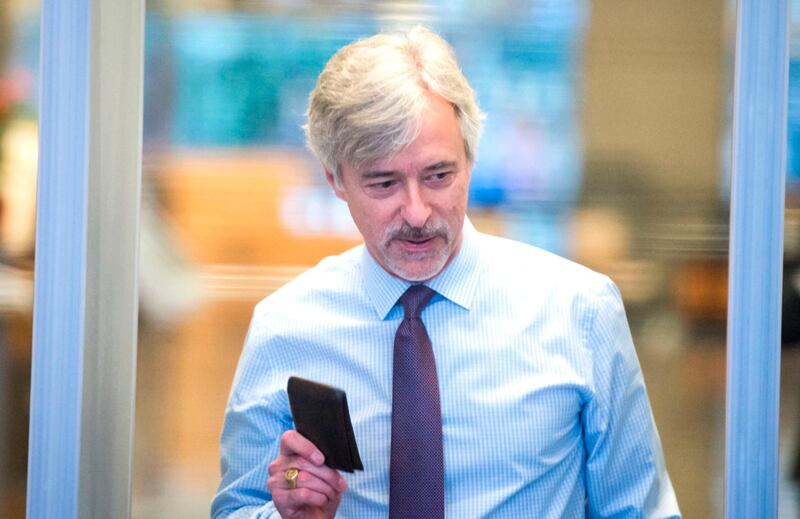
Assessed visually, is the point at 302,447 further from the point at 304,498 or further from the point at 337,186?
the point at 337,186

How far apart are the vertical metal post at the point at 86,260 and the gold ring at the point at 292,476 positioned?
0.93m

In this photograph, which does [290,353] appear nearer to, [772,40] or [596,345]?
[596,345]

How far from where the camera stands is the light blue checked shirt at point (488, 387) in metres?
1.79

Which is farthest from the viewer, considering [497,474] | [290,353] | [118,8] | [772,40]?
[118,8]

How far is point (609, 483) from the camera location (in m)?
1.80

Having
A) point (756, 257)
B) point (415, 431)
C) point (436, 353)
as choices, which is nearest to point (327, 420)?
point (415, 431)

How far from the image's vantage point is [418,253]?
177cm

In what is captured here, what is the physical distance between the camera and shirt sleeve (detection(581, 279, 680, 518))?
179 cm

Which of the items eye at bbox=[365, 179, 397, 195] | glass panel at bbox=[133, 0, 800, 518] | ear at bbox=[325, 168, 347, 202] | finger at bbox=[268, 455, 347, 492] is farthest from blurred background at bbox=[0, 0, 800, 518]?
finger at bbox=[268, 455, 347, 492]

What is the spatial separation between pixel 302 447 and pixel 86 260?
1024 mm

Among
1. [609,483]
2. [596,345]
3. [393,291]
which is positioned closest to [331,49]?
[393,291]

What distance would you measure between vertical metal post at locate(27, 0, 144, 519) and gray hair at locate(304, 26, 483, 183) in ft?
2.30

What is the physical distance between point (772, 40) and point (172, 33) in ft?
4.66

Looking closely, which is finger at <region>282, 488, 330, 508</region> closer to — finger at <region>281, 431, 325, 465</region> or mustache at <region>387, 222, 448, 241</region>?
finger at <region>281, 431, 325, 465</region>
